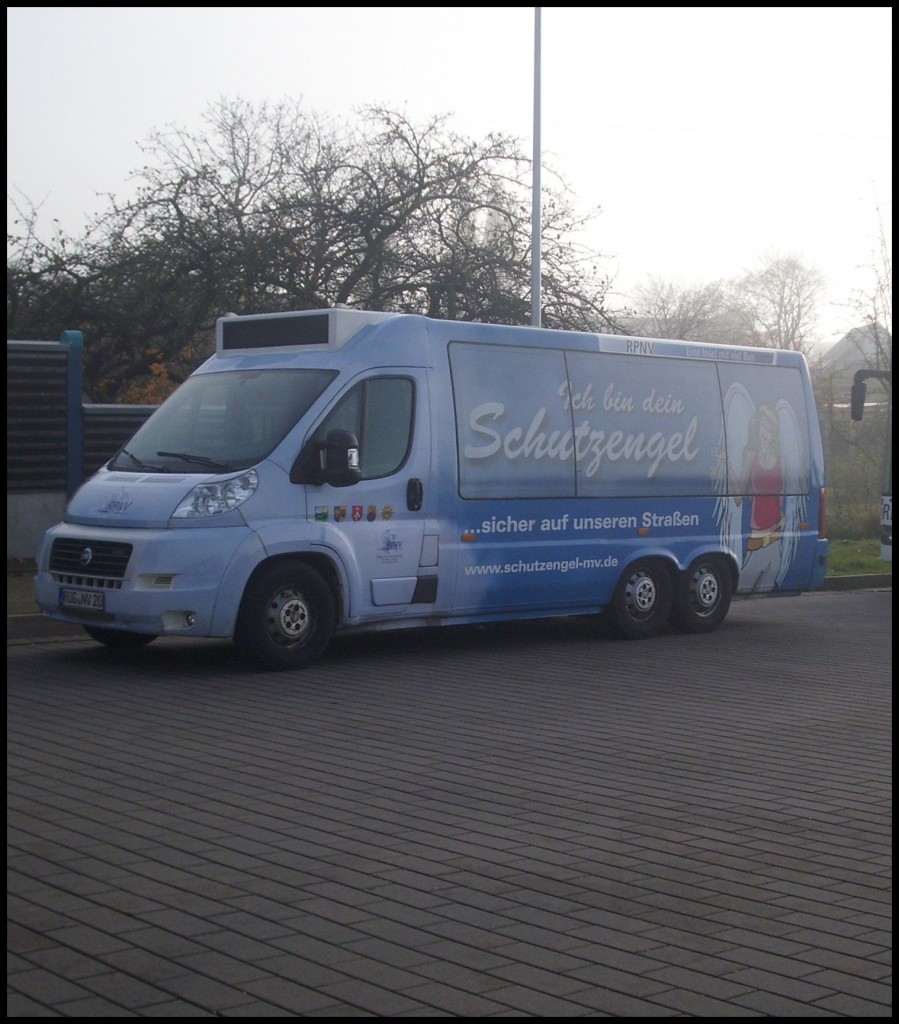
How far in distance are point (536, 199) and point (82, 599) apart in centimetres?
1364

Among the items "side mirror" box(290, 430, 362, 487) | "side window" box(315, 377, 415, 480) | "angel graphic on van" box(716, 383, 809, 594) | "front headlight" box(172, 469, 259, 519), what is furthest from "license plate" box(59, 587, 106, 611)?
"angel graphic on van" box(716, 383, 809, 594)

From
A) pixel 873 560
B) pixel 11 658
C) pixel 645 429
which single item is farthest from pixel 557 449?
pixel 873 560

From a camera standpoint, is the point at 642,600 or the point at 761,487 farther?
the point at 761,487

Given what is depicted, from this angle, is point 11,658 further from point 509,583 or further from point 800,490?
point 800,490

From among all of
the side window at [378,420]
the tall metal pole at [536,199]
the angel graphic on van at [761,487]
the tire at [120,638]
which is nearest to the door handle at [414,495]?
the side window at [378,420]

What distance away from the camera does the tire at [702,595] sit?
46.1 ft

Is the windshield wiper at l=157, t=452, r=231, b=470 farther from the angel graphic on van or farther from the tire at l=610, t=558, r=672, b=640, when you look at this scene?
the angel graphic on van

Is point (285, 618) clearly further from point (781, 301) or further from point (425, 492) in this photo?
point (781, 301)

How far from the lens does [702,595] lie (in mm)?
14203

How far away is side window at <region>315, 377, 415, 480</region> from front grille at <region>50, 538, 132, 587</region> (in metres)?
1.82

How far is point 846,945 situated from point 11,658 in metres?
8.09

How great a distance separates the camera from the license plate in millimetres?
10742

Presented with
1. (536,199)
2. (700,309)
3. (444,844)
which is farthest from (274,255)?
(700,309)

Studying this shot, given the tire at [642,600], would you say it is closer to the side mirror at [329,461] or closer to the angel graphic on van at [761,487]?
the angel graphic on van at [761,487]
